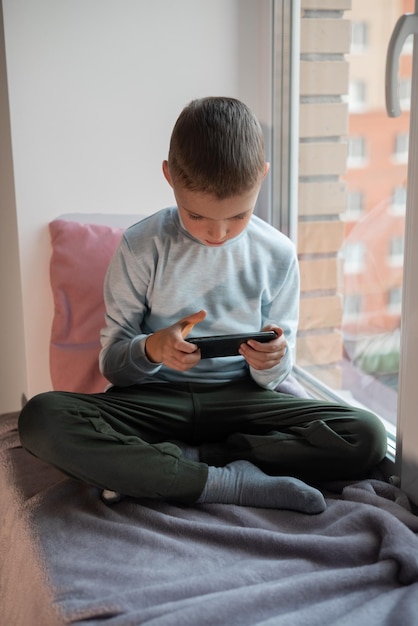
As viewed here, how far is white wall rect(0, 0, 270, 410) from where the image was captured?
1.58 metres

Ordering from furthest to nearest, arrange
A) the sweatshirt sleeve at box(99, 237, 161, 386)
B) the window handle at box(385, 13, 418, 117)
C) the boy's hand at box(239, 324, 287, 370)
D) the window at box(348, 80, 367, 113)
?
the window at box(348, 80, 367, 113)
the sweatshirt sleeve at box(99, 237, 161, 386)
the boy's hand at box(239, 324, 287, 370)
the window handle at box(385, 13, 418, 117)

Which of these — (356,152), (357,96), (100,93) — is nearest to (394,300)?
(356,152)

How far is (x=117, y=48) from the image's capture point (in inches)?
63.6

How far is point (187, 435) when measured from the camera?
1369mm

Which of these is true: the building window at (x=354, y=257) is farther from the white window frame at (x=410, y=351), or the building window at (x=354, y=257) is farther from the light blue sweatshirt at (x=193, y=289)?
the white window frame at (x=410, y=351)

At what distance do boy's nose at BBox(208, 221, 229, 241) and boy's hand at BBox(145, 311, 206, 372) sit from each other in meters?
0.12

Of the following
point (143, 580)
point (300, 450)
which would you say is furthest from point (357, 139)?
point (143, 580)

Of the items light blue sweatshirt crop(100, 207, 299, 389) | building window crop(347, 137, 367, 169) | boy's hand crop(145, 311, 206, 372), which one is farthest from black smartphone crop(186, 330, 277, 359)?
building window crop(347, 137, 367, 169)

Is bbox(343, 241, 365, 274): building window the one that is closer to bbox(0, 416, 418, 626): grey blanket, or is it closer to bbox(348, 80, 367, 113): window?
bbox(348, 80, 367, 113): window

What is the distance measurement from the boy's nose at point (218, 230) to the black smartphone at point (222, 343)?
0.53ft

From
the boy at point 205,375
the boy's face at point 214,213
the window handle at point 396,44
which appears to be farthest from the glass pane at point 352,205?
the boy's face at point 214,213

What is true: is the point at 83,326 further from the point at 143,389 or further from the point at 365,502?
the point at 365,502

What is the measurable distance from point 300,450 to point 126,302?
41 cm

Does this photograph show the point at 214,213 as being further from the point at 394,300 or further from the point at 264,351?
the point at 394,300
